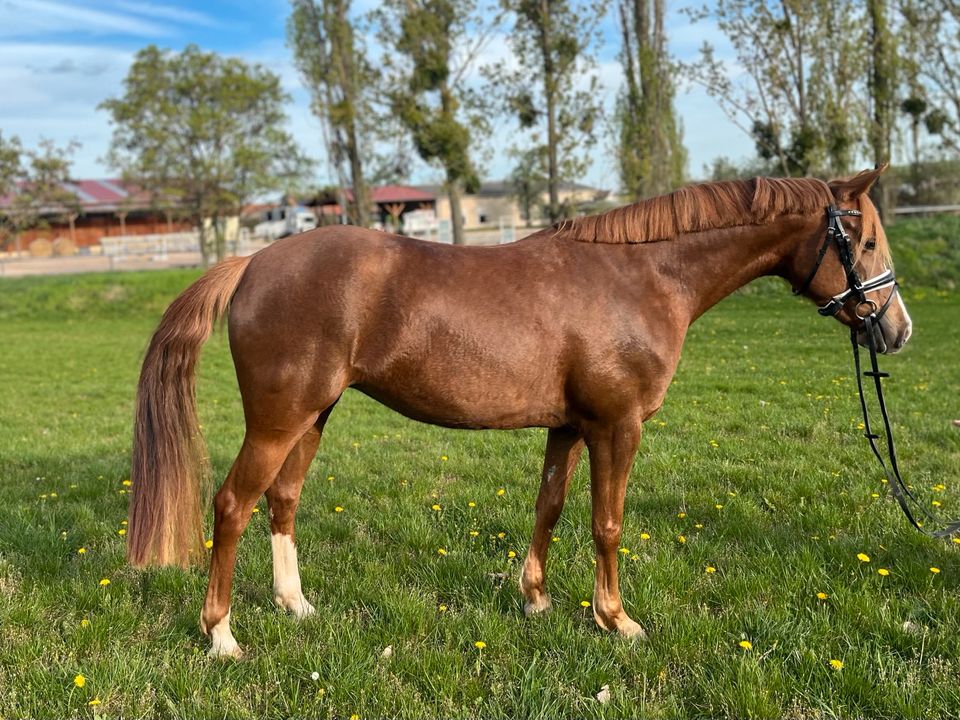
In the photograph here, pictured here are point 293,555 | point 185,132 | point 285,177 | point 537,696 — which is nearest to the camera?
point 537,696

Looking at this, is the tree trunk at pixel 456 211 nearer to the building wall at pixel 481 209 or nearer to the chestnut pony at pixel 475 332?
the chestnut pony at pixel 475 332

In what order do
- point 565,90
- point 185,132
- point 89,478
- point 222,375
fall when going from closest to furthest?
point 89,478 → point 222,375 → point 565,90 → point 185,132

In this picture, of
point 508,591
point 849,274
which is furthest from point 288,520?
point 849,274

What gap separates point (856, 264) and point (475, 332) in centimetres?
181

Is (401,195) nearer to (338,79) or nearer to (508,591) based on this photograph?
(338,79)

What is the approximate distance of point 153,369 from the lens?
336 centimetres

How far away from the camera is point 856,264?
327 cm

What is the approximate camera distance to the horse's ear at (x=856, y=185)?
317 centimetres

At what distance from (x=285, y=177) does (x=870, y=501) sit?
1209 inches

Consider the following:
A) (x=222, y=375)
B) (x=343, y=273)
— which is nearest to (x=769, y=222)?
(x=343, y=273)

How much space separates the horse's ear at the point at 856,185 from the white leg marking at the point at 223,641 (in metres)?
3.44

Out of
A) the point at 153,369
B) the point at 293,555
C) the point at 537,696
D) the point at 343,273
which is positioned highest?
the point at 343,273

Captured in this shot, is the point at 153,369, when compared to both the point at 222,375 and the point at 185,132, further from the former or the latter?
the point at 185,132

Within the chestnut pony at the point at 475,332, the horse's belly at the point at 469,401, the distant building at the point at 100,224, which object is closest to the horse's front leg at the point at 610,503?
the chestnut pony at the point at 475,332
